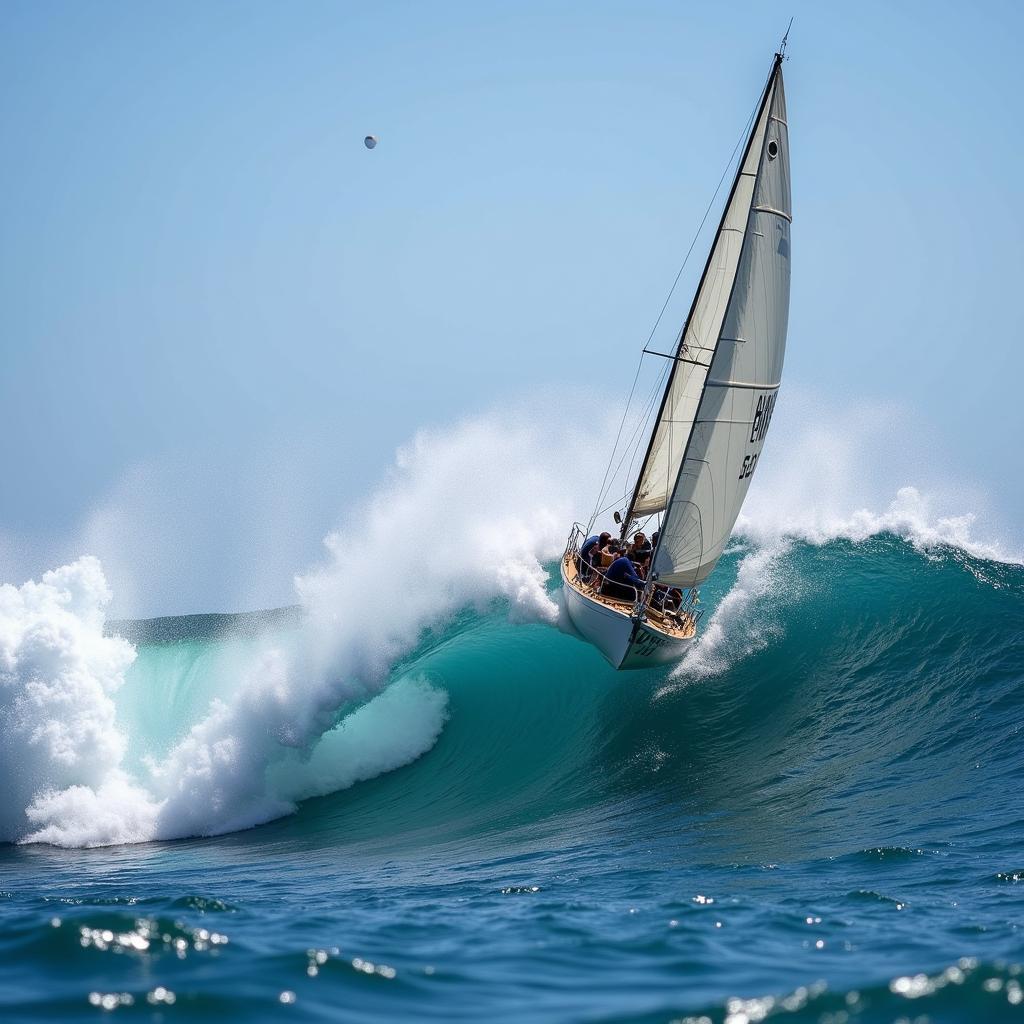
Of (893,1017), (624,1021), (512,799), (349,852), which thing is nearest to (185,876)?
(349,852)

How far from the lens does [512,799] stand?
565 inches

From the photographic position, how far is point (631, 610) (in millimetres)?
15203

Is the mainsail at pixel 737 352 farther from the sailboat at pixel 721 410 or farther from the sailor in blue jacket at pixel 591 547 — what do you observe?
the sailor in blue jacket at pixel 591 547

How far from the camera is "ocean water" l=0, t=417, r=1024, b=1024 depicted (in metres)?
6.18

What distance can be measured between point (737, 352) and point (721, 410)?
0.83 meters

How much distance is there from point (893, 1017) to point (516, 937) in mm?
2697

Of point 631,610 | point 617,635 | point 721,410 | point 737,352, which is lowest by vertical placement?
point 617,635

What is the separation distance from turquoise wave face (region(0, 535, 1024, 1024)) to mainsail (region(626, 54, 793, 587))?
8.91 feet

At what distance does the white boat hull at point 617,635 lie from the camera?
1491cm

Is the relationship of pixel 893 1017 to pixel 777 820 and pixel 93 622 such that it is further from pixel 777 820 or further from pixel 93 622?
pixel 93 622

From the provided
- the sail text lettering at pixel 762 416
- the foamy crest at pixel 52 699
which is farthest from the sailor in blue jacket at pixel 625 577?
the foamy crest at pixel 52 699

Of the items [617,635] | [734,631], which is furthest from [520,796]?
[734,631]

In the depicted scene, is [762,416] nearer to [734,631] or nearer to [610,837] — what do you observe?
[734,631]

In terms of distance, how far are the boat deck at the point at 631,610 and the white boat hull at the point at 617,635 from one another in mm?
43
